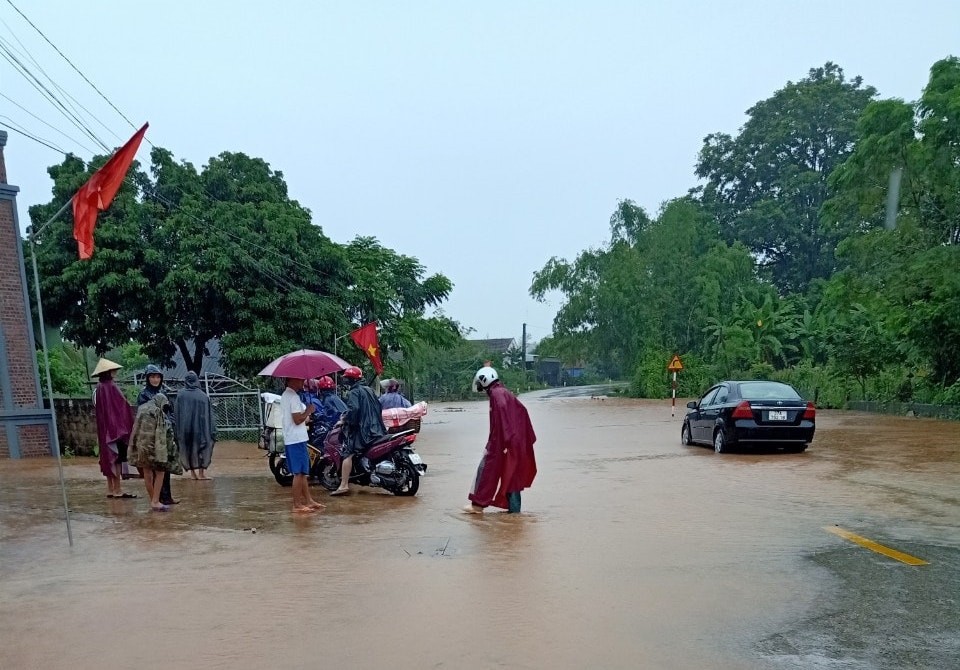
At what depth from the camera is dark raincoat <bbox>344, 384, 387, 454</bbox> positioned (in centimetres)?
1193

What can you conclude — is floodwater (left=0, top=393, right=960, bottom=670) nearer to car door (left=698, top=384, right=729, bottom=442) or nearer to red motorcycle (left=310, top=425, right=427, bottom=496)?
red motorcycle (left=310, top=425, right=427, bottom=496)

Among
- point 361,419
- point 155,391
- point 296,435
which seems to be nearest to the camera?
point 296,435


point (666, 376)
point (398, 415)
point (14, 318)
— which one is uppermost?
point (14, 318)

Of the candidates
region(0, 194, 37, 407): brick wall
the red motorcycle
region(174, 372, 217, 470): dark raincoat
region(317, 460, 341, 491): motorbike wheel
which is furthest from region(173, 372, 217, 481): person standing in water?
region(0, 194, 37, 407): brick wall

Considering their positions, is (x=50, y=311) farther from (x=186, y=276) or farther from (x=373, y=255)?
(x=373, y=255)

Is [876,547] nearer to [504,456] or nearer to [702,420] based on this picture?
[504,456]

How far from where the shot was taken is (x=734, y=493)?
12.4m

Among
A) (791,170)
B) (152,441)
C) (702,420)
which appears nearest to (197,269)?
(702,420)

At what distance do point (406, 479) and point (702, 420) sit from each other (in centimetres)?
856

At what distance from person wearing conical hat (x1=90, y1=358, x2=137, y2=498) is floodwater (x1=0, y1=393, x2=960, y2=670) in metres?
0.45

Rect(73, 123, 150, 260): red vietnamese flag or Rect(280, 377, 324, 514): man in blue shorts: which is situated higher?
Rect(73, 123, 150, 260): red vietnamese flag

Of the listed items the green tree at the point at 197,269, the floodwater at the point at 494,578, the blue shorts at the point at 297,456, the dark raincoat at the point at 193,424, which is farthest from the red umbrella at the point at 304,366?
the green tree at the point at 197,269

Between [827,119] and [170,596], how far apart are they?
203ft

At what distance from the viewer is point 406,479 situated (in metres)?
12.4
